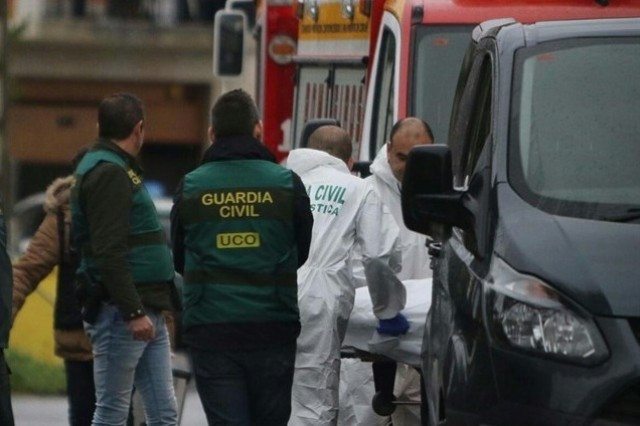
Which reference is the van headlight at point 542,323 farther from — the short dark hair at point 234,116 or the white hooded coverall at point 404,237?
the white hooded coverall at point 404,237

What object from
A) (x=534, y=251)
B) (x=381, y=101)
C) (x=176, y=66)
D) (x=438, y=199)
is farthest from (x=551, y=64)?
(x=176, y=66)

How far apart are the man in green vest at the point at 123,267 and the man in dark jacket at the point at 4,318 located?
66 centimetres

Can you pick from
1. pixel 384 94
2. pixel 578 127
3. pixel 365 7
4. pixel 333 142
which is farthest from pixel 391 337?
pixel 365 7

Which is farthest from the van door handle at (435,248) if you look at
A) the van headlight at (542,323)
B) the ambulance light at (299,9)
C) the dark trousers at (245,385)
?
the ambulance light at (299,9)

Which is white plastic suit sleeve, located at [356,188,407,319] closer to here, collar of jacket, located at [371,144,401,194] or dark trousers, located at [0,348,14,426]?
collar of jacket, located at [371,144,401,194]

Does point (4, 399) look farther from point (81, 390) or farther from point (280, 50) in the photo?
point (280, 50)

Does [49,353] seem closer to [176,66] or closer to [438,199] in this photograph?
→ [438,199]

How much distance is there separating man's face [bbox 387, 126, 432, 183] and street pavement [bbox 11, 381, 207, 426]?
4.42 m

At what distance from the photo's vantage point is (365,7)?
11.8m

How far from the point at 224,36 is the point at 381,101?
15.3 ft

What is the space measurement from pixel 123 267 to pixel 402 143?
1867 mm

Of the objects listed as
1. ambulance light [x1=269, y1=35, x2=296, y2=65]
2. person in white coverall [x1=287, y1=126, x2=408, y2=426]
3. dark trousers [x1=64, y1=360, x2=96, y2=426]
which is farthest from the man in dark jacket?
ambulance light [x1=269, y1=35, x2=296, y2=65]

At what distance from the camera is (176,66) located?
36719 millimetres

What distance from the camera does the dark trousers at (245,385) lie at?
7.52 metres
